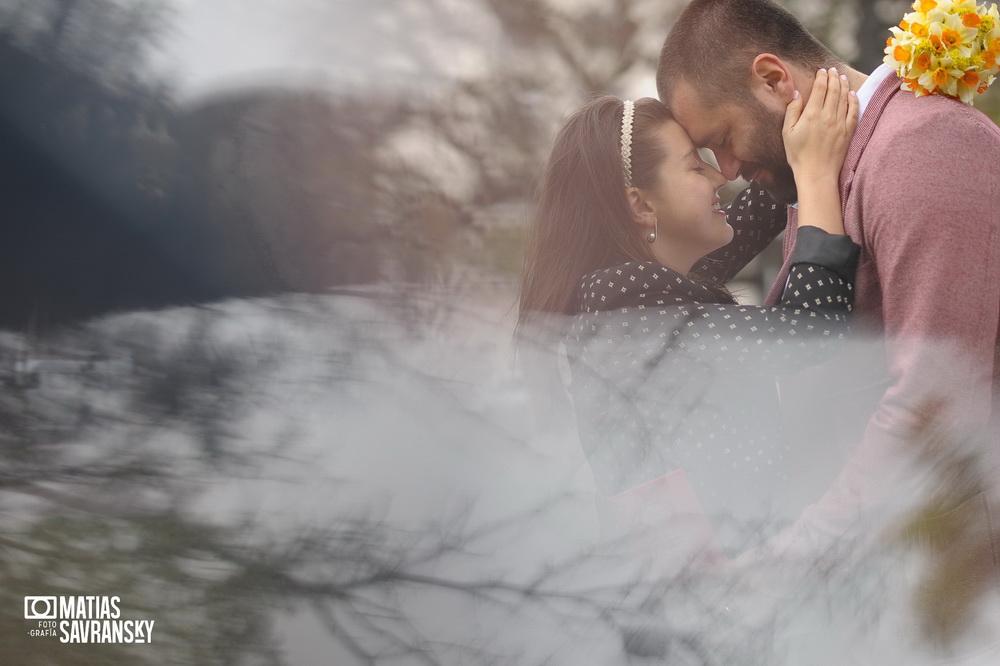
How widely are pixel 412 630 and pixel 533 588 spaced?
11cm

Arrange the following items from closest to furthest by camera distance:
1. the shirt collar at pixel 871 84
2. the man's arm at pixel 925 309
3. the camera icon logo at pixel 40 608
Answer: the camera icon logo at pixel 40 608
the man's arm at pixel 925 309
the shirt collar at pixel 871 84

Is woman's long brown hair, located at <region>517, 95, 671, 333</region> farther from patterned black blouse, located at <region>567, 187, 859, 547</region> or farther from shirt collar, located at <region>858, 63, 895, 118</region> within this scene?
shirt collar, located at <region>858, 63, 895, 118</region>

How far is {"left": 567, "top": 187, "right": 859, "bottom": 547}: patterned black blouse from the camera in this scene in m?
0.83

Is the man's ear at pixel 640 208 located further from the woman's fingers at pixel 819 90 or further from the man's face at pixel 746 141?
the woman's fingers at pixel 819 90

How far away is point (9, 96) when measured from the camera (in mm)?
740

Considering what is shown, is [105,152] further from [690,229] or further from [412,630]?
[690,229]

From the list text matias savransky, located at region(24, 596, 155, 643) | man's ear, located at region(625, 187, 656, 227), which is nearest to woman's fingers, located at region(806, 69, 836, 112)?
man's ear, located at region(625, 187, 656, 227)

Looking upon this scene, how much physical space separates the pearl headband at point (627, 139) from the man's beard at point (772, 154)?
0.14m

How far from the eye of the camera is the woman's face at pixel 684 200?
0.98 meters

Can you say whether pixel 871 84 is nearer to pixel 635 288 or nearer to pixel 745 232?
pixel 745 232

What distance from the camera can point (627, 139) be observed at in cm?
97

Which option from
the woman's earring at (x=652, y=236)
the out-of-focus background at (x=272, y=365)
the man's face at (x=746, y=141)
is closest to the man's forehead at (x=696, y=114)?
the man's face at (x=746, y=141)

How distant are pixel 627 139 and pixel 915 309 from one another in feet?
1.14

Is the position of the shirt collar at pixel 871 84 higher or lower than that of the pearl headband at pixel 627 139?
higher
